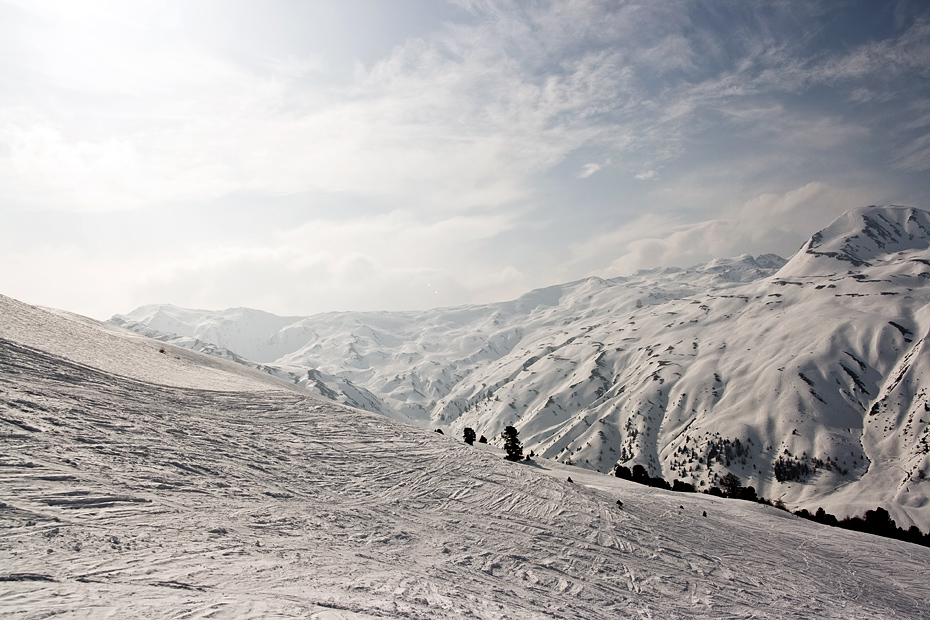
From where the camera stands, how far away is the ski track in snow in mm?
9906

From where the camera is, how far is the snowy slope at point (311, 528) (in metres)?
9.98

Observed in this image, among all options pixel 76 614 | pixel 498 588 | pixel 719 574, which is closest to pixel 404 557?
pixel 498 588

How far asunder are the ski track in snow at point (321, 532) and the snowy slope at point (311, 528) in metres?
0.06

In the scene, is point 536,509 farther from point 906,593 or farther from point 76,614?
point 906,593

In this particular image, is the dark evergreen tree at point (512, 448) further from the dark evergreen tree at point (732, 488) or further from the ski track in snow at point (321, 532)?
the dark evergreen tree at point (732, 488)

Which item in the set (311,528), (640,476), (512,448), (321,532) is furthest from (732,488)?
(311,528)

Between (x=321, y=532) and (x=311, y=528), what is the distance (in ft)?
1.11

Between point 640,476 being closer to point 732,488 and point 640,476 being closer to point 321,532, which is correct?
point 732,488

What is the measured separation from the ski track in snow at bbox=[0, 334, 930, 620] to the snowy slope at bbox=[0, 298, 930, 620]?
65 millimetres

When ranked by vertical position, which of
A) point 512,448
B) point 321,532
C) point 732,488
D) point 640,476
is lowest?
point 732,488

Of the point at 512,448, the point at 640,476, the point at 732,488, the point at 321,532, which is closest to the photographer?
the point at 321,532

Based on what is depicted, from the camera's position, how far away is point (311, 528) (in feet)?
45.3

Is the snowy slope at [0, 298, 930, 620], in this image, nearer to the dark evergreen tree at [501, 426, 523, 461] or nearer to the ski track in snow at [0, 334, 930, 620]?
the ski track in snow at [0, 334, 930, 620]

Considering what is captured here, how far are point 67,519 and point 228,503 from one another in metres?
3.86
